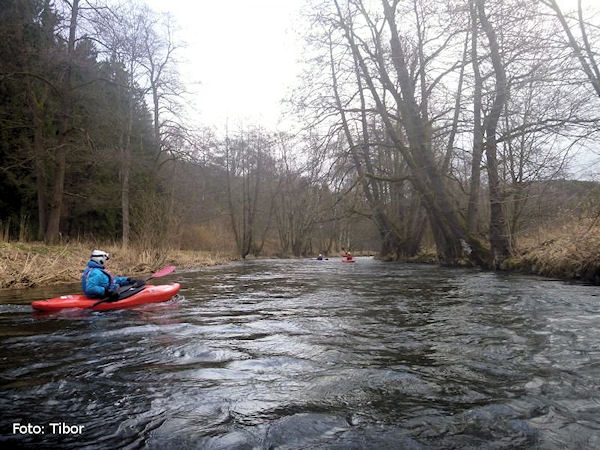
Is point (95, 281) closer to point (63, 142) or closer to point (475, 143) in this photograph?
point (63, 142)

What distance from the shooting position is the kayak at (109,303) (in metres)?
6.12

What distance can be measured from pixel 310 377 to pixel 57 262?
9.49 m

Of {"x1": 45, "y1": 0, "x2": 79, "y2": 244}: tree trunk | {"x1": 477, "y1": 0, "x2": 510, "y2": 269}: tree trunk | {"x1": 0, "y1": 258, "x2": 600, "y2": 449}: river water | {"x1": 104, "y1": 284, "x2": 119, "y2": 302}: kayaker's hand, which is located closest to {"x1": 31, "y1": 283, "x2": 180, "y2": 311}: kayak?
{"x1": 104, "y1": 284, "x2": 119, "y2": 302}: kayaker's hand

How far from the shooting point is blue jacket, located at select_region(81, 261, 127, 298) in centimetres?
652

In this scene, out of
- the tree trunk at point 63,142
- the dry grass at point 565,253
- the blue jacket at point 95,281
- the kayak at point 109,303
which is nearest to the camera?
the kayak at point 109,303

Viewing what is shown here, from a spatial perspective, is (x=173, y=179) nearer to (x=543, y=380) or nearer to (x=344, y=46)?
(x=344, y=46)

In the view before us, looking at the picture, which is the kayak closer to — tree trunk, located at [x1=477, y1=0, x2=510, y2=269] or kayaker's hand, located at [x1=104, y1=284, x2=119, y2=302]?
kayaker's hand, located at [x1=104, y1=284, x2=119, y2=302]

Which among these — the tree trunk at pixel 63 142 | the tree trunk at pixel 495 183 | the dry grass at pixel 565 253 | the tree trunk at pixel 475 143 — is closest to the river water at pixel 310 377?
the dry grass at pixel 565 253

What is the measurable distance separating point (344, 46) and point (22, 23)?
11336 mm

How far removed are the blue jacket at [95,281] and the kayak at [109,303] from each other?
0.10 meters

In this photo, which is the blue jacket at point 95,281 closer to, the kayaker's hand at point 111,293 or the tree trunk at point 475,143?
the kayaker's hand at point 111,293

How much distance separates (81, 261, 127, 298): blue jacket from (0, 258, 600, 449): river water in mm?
380

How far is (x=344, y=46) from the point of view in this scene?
14586 mm

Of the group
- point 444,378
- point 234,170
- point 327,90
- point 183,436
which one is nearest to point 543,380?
point 444,378
